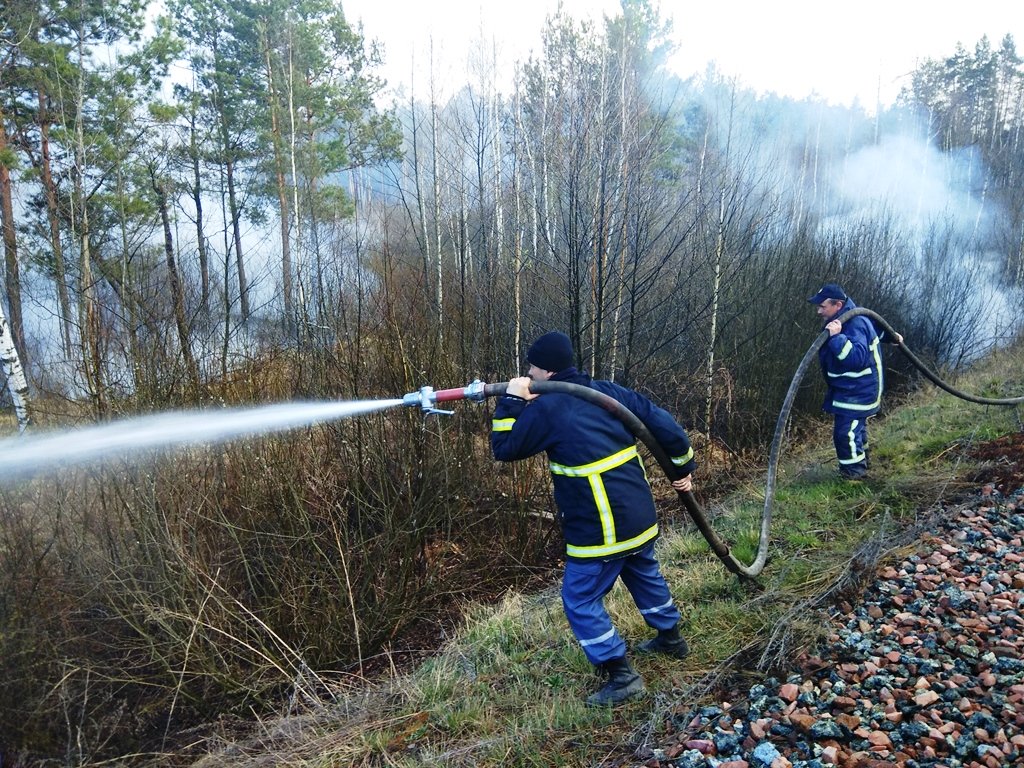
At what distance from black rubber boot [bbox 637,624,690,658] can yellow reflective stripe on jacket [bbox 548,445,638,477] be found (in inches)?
44.0

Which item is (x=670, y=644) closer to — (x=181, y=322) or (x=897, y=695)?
(x=897, y=695)

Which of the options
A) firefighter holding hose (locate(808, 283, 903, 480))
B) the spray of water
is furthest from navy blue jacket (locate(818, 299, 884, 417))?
the spray of water

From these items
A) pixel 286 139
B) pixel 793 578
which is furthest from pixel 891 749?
pixel 286 139

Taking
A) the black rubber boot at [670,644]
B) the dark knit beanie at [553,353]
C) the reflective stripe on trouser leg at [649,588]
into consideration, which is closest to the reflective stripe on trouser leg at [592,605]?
the reflective stripe on trouser leg at [649,588]

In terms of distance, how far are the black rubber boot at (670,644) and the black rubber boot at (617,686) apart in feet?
1.11

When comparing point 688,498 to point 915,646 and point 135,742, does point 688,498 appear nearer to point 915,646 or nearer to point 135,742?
point 915,646

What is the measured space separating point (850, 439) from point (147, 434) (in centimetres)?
604

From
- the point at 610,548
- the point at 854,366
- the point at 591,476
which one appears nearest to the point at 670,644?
the point at 610,548

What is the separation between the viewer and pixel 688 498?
4.00m

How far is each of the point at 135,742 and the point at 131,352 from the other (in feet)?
9.27

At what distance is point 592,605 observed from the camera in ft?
11.7

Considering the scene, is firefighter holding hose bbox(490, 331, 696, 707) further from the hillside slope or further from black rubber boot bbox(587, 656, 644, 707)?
the hillside slope

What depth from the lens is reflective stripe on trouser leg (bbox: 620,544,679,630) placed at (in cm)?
377

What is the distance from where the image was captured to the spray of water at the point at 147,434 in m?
4.58
